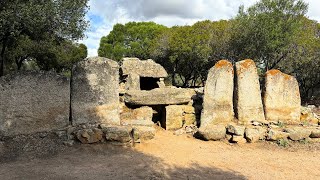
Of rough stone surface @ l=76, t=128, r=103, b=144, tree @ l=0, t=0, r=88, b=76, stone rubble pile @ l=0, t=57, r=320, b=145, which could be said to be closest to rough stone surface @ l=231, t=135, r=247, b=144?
stone rubble pile @ l=0, t=57, r=320, b=145

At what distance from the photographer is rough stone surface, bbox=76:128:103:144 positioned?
9.02 metres

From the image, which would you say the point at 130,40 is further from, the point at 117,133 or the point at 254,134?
the point at 117,133

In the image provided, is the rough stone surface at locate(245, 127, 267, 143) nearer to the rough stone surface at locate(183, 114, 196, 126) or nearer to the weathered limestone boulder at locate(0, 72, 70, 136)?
the rough stone surface at locate(183, 114, 196, 126)

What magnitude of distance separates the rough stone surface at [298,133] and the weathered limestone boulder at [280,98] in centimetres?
124

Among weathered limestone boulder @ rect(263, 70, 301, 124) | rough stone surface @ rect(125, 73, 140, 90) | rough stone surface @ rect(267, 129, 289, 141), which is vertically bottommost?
rough stone surface @ rect(267, 129, 289, 141)

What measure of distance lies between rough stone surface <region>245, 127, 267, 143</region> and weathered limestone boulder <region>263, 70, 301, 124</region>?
133 cm

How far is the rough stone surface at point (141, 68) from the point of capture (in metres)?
15.5

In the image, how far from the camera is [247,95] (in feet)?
36.3

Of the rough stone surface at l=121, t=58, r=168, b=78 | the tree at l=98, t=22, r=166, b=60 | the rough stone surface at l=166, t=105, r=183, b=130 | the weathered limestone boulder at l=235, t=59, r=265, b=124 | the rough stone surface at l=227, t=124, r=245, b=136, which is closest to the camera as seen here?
the rough stone surface at l=227, t=124, r=245, b=136

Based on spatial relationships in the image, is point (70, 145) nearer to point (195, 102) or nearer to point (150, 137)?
point (150, 137)

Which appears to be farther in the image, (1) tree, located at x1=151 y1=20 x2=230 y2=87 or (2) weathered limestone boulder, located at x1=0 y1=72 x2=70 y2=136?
→ (1) tree, located at x1=151 y1=20 x2=230 y2=87

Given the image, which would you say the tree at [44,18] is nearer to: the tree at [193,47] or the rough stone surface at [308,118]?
the rough stone surface at [308,118]

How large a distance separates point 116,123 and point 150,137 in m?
1.11

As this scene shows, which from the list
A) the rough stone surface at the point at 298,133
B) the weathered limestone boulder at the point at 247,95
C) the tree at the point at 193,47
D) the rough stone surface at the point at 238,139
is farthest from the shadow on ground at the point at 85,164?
the tree at the point at 193,47
